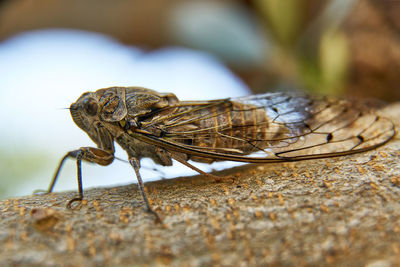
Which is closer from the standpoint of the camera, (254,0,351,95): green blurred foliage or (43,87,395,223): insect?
(43,87,395,223): insect

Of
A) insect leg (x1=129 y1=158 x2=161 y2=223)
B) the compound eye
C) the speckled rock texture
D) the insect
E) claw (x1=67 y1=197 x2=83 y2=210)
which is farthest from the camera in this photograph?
the compound eye

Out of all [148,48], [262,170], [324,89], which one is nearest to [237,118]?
[262,170]

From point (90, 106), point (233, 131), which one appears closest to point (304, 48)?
point (233, 131)

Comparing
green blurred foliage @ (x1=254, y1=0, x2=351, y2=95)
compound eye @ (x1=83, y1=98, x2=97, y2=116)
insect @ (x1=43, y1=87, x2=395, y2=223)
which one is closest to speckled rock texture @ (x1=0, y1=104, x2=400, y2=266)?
insect @ (x1=43, y1=87, x2=395, y2=223)

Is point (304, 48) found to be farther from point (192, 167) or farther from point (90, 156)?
point (90, 156)

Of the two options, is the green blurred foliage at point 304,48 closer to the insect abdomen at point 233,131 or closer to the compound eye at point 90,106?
the insect abdomen at point 233,131

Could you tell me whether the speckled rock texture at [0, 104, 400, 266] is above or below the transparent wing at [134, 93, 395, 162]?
below

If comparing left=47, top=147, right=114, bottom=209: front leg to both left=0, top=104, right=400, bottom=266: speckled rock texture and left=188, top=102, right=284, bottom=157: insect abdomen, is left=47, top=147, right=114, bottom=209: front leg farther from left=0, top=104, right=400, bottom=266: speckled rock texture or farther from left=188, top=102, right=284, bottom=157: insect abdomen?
left=188, top=102, right=284, bottom=157: insect abdomen

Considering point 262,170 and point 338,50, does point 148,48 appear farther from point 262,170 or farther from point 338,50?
point 262,170
